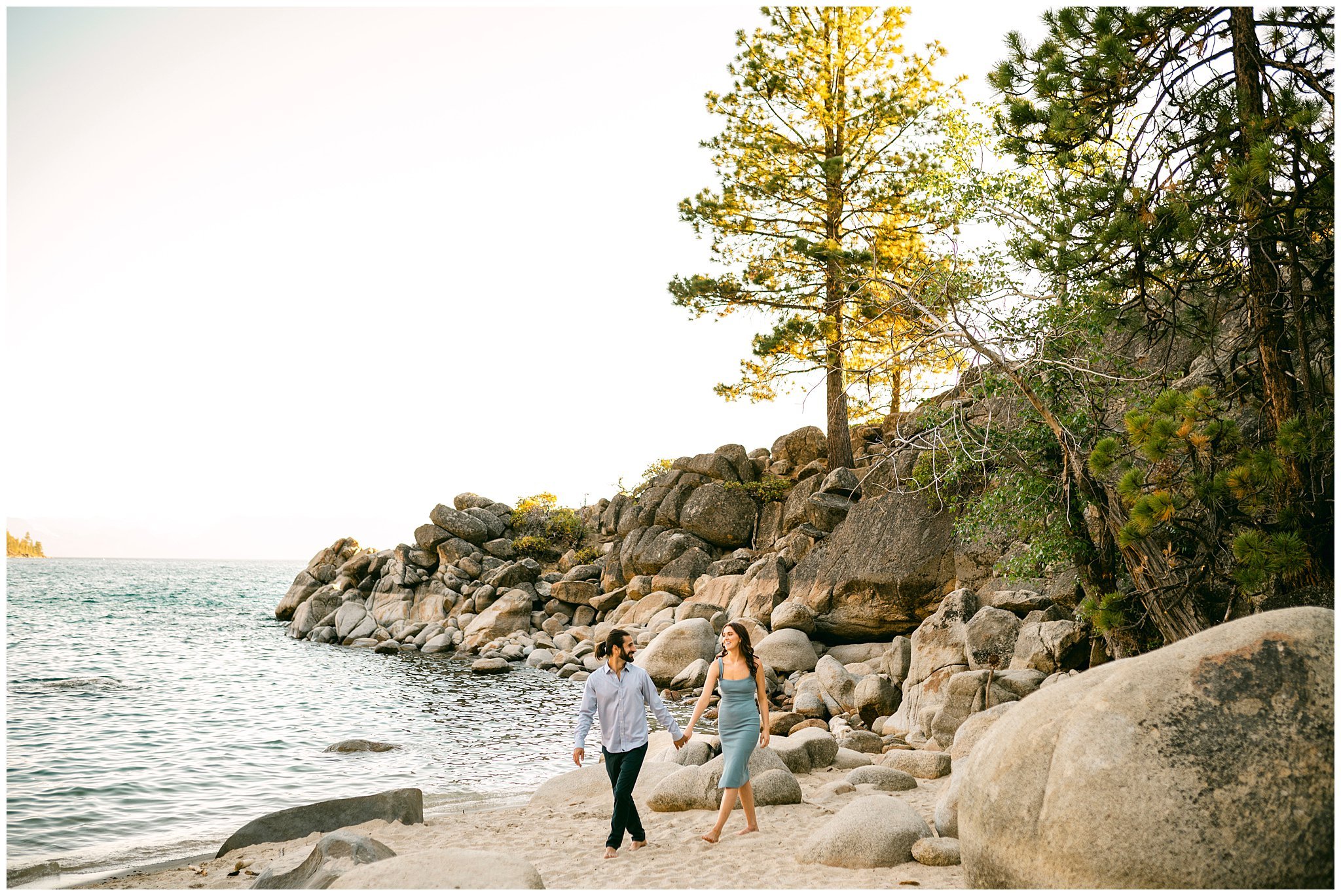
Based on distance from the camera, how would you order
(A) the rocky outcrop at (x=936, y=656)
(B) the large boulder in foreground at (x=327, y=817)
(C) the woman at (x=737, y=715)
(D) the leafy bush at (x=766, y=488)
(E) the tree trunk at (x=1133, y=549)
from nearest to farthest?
(C) the woman at (x=737, y=715)
(B) the large boulder in foreground at (x=327, y=817)
(E) the tree trunk at (x=1133, y=549)
(A) the rocky outcrop at (x=936, y=656)
(D) the leafy bush at (x=766, y=488)

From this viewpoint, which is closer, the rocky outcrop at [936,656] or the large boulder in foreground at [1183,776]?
the large boulder in foreground at [1183,776]

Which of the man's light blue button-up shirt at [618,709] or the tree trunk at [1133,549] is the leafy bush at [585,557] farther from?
the man's light blue button-up shirt at [618,709]

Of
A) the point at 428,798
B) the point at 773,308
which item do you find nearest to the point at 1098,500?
the point at 428,798

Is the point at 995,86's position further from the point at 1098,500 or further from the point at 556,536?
the point at 556,536

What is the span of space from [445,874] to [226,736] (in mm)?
11516

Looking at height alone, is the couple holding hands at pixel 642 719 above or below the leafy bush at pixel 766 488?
below

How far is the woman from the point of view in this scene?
6.97 metres

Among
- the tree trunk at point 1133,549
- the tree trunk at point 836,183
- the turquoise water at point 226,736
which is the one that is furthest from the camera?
the tree trunk at point 836,183

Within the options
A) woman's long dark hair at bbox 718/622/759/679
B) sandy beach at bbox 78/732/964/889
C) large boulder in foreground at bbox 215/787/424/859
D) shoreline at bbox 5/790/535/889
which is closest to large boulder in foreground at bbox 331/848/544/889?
sandy beach at bbox 78/732/964/889

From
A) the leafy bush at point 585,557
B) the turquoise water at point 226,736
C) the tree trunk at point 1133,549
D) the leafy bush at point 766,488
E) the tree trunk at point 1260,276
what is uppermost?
the tree trunk at point 1260,276

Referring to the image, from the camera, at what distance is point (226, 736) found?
46.8 feet

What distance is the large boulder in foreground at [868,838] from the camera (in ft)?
20.0

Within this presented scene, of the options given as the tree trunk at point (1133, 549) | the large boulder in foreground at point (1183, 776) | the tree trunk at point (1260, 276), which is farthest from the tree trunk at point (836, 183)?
the large boulder in foreground at point (1183, 776)

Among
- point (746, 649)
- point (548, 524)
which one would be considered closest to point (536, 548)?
point (548, 524)
